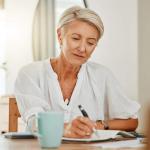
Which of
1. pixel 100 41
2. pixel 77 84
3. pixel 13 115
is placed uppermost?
pixel 100 41

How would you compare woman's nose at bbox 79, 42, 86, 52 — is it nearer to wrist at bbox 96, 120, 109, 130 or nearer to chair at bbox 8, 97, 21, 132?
wrist at bbox 96, 120, 109, 130

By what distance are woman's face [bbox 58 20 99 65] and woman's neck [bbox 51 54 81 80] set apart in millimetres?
58

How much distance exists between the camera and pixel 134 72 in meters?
2.29

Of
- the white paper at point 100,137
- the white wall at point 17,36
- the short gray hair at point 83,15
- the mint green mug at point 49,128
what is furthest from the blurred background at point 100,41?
the mint green mug at point 49,128

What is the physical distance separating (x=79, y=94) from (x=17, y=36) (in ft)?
9.33

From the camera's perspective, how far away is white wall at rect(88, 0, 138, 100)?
7.50 ft

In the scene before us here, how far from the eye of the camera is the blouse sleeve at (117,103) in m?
1.49

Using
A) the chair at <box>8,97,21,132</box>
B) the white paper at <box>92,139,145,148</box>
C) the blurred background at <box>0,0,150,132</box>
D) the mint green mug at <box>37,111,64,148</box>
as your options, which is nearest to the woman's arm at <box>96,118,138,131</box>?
the blurred background at <box>0,0,150,132</box>

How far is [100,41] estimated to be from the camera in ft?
8.77

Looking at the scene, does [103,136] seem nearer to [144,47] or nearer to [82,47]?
[82,47]

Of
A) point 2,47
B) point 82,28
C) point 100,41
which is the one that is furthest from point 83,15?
point 2,47

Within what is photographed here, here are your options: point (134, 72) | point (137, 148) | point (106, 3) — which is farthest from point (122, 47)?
point (137, 148)

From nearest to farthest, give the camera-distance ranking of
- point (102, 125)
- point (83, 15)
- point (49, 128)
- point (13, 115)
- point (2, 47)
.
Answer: point (49, 128), point (102, 125), point (83, 15), point (13, 115), point (2, 47)

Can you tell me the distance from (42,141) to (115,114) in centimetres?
70
